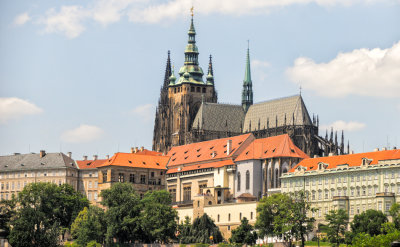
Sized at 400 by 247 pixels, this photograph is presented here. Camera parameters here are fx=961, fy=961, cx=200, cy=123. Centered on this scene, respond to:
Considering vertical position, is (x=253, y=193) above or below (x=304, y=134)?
below

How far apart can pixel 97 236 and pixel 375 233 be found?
44680 millimetres

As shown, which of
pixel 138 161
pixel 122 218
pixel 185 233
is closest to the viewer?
pixel 185 233

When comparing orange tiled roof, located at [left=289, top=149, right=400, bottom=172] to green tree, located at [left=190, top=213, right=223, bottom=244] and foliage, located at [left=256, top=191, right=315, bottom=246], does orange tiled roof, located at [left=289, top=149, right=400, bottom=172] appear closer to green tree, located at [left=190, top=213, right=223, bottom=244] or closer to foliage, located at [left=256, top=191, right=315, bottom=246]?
foliage, located at [left=256, top=191, right=315, bottom=246]

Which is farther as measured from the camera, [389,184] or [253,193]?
[253,193]

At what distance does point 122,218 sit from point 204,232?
13580 millimetres

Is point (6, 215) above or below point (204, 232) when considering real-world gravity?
above

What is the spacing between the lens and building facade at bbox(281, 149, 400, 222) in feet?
439

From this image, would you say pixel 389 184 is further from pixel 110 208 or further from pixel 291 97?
pixel 291 97

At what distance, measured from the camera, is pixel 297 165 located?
15325 centimetres

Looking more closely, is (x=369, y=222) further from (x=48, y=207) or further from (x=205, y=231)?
(x=48, y=207)

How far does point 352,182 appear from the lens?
139 metres

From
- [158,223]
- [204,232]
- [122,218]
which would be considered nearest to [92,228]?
[122,218]

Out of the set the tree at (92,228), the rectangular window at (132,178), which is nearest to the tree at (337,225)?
the tree at (92,228)

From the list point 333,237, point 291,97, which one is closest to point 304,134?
point 291,97
